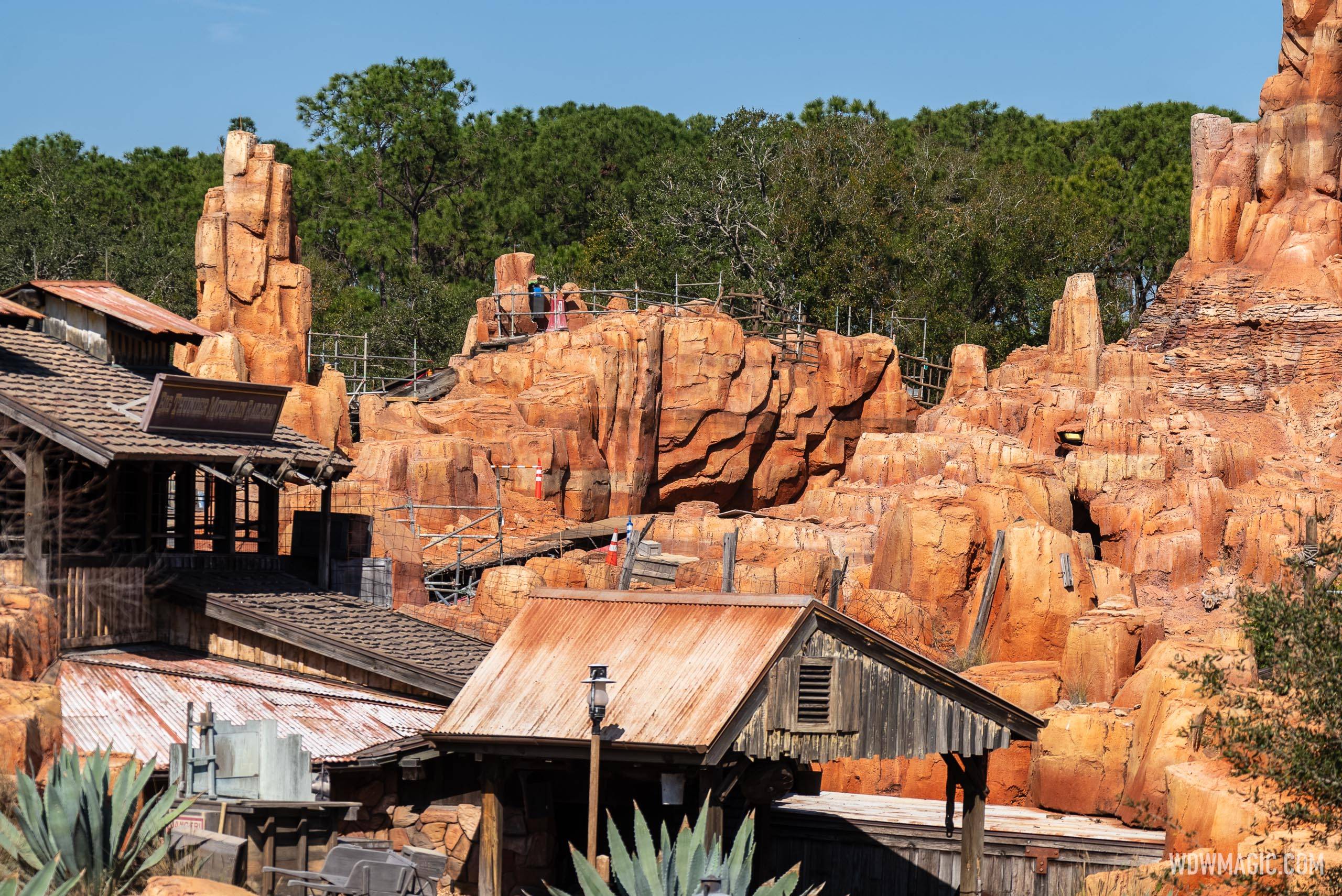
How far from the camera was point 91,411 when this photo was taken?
2223 centimetres

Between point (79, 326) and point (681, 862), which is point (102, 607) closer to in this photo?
point (79, 326)

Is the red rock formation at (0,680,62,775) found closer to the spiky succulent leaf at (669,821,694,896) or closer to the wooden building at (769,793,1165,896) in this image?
the spiky succulent leaf at (669,821,694,896)

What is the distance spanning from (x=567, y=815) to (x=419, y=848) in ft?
5.48

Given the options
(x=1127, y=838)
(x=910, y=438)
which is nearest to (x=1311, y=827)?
(x=1127, y=838)

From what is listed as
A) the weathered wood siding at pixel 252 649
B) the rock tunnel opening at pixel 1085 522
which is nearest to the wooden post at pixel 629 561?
the weathered wood siding at pixel 252 649

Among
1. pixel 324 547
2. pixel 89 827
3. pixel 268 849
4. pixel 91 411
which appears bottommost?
pixel 268 849

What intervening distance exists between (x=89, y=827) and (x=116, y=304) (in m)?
12.0

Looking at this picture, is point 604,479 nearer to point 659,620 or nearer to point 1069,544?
point 1069,544

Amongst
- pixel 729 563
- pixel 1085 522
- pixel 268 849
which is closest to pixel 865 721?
pixel 268 849

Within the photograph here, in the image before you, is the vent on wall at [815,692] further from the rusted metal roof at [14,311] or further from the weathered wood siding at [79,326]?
the weathered wood siding at [79,326]

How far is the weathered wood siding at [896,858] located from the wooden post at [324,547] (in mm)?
8133

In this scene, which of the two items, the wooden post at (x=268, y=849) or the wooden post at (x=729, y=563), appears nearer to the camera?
the wooden post at (x=268, y=849)

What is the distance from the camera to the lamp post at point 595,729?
50.6 ft

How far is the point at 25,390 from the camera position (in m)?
21.7
